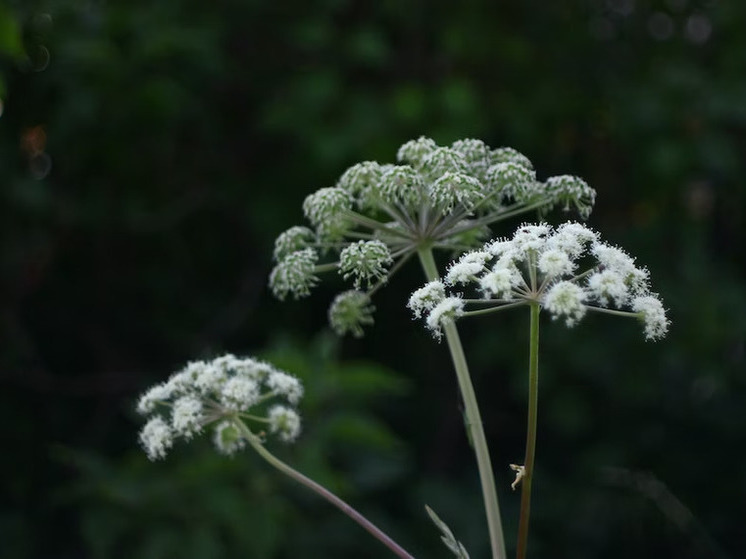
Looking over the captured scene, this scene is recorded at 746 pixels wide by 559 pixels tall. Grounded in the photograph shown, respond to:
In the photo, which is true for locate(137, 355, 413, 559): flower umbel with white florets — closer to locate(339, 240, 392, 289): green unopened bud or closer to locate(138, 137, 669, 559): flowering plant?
locate(138, 137, 669, 559): flowering plant

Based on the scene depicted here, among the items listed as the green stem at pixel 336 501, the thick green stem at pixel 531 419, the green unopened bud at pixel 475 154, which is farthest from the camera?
the green unopened bud at pixel 475 154

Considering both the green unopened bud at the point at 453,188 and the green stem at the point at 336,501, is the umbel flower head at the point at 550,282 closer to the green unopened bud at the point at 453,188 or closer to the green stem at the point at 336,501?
the green unopened bud at the point at 453,188

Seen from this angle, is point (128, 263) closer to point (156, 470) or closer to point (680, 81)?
point (156, 470)

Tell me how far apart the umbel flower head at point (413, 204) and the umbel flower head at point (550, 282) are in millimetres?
158

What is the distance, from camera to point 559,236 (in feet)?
5.18

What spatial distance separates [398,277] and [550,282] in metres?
4.12

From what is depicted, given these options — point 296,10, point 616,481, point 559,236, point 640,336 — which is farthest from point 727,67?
point 559,236

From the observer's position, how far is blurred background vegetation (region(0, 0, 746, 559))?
15.3 ft

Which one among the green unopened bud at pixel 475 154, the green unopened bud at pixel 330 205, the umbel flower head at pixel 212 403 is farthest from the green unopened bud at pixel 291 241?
the green unopened bud at pixel 475 154

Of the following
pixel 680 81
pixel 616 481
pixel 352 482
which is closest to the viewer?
pixel 616 481

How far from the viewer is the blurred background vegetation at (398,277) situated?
4.65 metres

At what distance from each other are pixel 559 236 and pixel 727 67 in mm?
4118

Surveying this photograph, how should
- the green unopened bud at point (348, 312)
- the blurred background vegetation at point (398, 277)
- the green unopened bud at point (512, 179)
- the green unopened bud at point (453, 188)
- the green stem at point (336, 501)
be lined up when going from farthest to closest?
the blurred background vegetation at point (398, 277)
the green unopened bud at point (348, 312)
the green unopened bud at point (512, 179)
the green unopened bud at point (453, 188)
the green stem at point (336, 501)

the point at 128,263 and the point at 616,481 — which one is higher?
the point at 128,263
